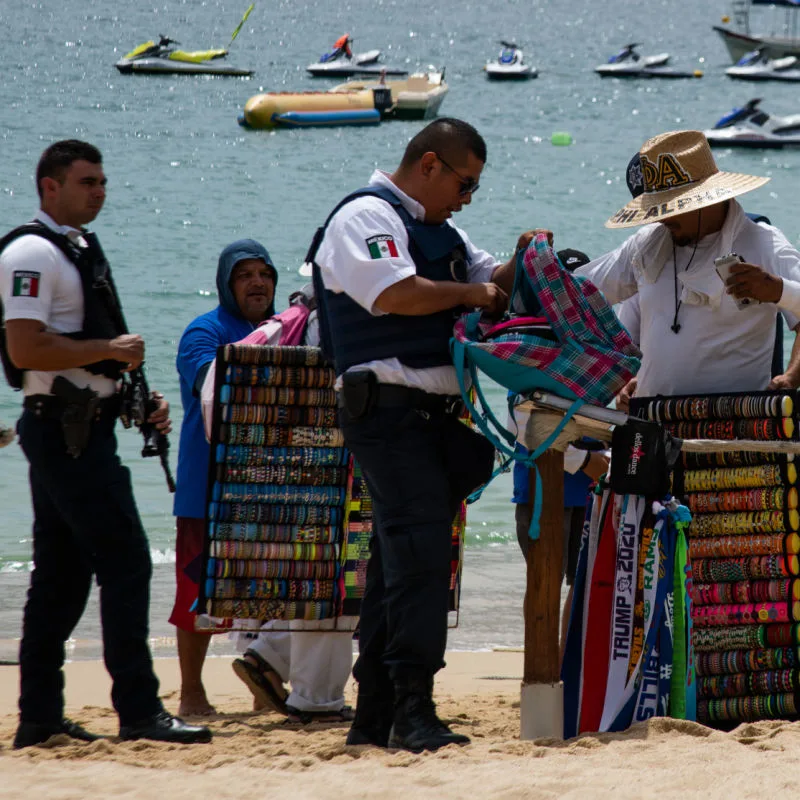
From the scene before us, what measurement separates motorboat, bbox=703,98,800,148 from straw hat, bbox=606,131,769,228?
39764mm

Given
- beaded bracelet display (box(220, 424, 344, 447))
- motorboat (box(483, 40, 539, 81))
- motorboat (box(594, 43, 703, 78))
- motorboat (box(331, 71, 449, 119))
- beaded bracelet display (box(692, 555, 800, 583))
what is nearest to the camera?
beaded bracelet display (box(692, 555, 800, 583))

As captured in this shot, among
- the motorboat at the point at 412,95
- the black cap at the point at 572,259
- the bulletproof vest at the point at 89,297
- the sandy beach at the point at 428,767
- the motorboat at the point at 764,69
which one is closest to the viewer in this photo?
the sandy beach at the point at 428,767

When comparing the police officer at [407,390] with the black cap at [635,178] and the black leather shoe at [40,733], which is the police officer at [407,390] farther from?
the black cap at [635,178]

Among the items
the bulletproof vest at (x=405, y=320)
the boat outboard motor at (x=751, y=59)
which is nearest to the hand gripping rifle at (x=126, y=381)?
the bulletproof vest at (x=405, y=320)

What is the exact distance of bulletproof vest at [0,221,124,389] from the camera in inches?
170

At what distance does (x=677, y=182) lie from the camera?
15.0ft

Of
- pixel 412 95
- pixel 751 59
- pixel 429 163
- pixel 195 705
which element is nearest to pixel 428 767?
pixel 429 163

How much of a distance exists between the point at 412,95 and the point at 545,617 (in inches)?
1645

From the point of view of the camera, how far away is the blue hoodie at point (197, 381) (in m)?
5.31

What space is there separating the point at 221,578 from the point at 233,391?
625 mm

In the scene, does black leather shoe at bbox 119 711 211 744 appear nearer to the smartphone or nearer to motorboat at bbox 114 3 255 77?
the smartphone

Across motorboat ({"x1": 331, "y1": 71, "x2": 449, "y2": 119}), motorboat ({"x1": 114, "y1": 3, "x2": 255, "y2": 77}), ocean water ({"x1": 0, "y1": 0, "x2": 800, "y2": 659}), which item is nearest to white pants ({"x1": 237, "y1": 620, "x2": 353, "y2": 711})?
ocean water ({"x1": 0, "y1": 0, "x2": 800, "y2": 659})

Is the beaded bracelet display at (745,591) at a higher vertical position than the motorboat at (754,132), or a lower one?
lower

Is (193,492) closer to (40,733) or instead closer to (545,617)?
(40,733)
